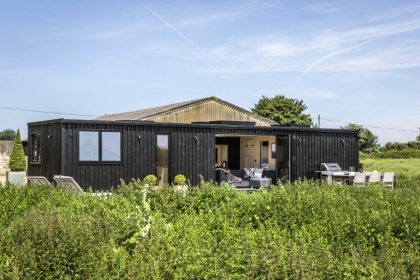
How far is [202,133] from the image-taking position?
Answer: 2092 cm

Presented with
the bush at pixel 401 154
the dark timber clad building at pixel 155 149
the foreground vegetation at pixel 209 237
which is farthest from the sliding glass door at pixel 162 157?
the bush at pixel 401 154

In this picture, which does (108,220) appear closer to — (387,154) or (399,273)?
(399,273)

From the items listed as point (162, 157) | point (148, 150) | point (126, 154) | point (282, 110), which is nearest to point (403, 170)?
point (162, 157)

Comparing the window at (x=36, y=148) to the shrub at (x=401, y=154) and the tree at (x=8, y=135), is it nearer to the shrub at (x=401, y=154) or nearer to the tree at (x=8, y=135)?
the shrub at (x=401, y=154)

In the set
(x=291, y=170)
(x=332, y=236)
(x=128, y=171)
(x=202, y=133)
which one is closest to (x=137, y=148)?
(x=128, y=171)

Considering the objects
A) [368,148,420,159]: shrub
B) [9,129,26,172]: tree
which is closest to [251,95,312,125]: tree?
[368,148,420,159]: shrub

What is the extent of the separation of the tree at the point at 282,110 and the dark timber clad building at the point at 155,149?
97.7ft

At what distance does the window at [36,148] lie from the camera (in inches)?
795

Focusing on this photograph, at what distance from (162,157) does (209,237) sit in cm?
1430

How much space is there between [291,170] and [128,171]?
6.96m

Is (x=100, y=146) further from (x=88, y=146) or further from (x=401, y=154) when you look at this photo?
(x=401, y=154)

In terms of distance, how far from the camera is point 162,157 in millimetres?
20250

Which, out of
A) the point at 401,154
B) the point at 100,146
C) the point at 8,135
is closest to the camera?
the point at 100,146

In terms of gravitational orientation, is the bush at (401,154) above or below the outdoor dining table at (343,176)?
above
